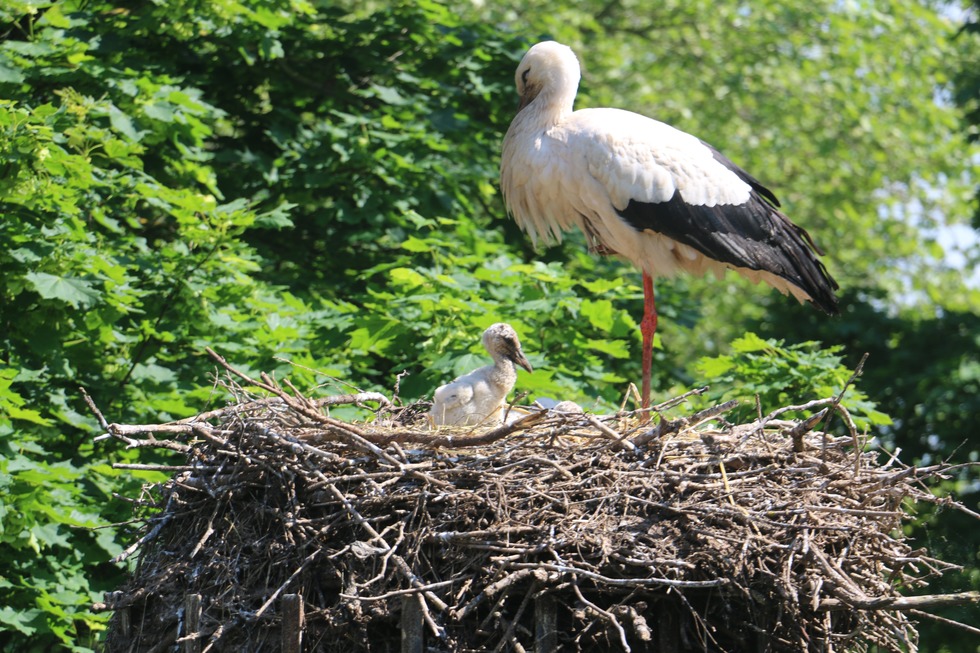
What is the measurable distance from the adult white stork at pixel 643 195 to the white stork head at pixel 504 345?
2.38 ft

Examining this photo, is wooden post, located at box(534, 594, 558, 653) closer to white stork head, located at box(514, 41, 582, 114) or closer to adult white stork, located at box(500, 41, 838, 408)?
adult white stork, located at box(500, 41, 838, 408)

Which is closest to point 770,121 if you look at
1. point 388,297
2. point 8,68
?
point 388,297

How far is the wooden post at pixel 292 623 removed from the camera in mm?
4699

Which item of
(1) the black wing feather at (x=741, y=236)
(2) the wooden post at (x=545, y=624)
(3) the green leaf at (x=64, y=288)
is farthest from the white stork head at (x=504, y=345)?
(3) the green leaf at (x=64, y=288)

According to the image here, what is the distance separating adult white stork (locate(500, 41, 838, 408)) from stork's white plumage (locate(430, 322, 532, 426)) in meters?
0.79

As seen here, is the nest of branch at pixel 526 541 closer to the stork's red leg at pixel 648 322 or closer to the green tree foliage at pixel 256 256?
the green tree foliage at pixel 256 256

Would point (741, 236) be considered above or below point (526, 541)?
above

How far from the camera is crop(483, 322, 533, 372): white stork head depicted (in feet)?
21.8

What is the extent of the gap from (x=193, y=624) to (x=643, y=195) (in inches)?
131

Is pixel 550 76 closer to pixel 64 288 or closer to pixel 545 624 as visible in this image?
pixel 64 288

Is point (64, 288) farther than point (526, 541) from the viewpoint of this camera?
Yes

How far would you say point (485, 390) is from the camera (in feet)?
20.9

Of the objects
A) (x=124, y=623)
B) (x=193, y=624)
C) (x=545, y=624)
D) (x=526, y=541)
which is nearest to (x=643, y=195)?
(x=526, y=541)

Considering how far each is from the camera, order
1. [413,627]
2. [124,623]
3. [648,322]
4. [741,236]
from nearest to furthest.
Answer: [413,627] → [124,623] → [741,236] → [648,322]
